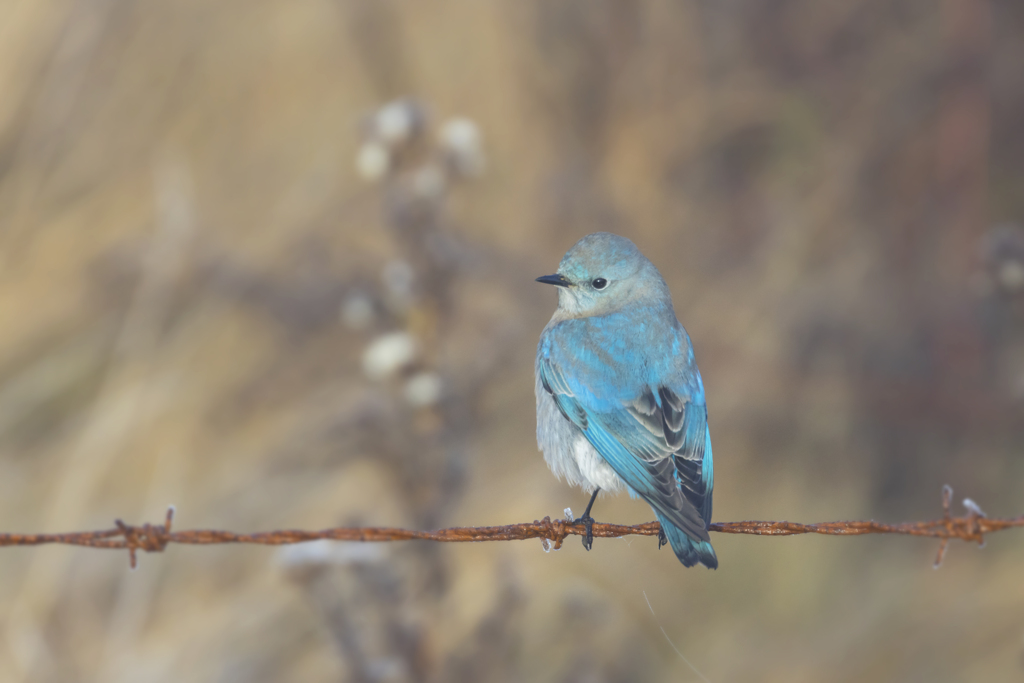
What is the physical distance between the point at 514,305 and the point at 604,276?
2.79m

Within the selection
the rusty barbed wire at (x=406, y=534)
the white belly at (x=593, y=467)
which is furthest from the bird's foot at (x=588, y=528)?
the rusty barbed wire at (x=406, y=534)

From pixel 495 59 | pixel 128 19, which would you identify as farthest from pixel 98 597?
pixel 495 59

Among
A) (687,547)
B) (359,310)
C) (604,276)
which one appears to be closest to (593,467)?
(687,547)

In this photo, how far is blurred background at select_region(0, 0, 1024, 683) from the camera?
515 cm

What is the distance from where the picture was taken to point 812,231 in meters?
6.64

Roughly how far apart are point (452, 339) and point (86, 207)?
2734 mm

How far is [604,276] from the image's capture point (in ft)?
11.0

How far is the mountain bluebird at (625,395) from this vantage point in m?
2.71

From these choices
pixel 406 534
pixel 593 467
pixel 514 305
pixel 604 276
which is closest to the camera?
pixel 406 534

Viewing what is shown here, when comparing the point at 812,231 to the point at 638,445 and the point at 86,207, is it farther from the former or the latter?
the point at 86,207

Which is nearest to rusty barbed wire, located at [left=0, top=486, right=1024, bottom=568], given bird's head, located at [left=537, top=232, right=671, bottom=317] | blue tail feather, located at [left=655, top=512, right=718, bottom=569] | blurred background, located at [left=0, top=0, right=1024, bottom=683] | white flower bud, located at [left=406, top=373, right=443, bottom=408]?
blue tail feather, located at [left=655, top=512, right=718, bottom=569]

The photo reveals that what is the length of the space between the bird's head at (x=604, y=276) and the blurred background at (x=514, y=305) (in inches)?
30.0

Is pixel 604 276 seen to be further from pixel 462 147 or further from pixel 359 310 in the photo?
pixel 359 310

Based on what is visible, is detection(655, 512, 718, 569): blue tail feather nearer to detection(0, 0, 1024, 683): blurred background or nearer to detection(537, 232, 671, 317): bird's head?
detection(537, 232, 671, 317): bird's head
